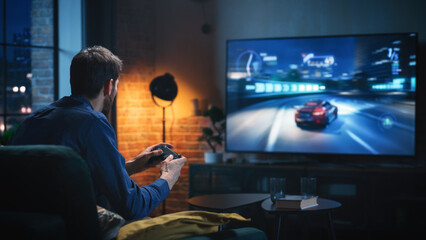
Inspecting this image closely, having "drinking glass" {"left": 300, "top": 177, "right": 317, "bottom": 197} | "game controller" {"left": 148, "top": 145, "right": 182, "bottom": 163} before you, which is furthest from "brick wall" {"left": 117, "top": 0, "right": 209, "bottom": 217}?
"game controller" {"left": 148, "top": 145, "right": 182, "bottom": 163}

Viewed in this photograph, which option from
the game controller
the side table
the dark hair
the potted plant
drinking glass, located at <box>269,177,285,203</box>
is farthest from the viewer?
the potted plant

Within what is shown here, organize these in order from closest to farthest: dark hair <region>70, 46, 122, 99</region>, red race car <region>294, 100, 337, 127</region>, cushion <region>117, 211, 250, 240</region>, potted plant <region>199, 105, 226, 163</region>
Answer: cushion <region>117, 211, 250, 240</region> < dark hair <region>70, 46, 122, 99</region> < red race car <region>294, 100, 337, 127</region> < potted plant <region>199, 105, 226, 163</region>

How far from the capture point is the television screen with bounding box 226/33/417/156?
3.95 metres

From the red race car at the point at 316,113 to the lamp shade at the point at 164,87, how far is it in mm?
1220

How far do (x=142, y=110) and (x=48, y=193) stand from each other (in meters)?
3.43

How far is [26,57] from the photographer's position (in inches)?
150

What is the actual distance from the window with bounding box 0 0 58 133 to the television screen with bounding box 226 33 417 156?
1654 mm

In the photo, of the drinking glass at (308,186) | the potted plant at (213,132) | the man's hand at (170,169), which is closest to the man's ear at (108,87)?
the man's hand at (170,169)

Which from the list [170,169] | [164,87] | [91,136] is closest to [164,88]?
[164,87]

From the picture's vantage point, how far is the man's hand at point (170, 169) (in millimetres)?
1703

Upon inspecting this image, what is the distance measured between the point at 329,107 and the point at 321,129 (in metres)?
0.22

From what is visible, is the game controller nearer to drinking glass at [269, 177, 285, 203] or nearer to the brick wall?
drinking glass at [269, 177, 285, 203]

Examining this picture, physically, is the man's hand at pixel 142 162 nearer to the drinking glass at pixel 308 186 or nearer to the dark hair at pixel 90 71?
the dark hair at pixel 90 71

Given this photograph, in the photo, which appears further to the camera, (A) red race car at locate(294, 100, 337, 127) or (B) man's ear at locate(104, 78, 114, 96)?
(A) red race car at locate(294, 100, 337, 127)
